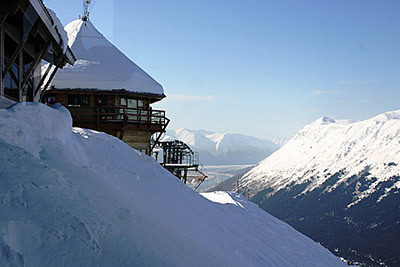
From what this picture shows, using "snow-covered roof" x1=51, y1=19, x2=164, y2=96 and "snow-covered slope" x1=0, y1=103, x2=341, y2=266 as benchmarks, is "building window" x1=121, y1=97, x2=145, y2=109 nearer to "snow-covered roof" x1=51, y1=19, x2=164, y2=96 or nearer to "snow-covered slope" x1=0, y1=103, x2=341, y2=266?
"snow-covered roof" x1=51, y1=19, x2=164, y2=96

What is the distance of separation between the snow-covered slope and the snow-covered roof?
10515 mm

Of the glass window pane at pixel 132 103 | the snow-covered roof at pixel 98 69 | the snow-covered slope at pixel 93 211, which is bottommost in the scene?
the snow-covered slope at pixel 93 211

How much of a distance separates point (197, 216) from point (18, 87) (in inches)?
272

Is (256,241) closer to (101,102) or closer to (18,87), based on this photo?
(18,87)

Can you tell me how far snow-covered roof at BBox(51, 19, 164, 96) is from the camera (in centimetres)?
2066

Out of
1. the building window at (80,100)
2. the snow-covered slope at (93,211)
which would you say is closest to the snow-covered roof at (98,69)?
the building window at (80,100)

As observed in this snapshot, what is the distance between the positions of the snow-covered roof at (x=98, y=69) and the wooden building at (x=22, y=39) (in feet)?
27.7

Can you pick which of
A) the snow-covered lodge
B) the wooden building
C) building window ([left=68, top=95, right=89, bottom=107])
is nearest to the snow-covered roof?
the snow-covered lodge

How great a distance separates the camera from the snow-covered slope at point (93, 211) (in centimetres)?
406

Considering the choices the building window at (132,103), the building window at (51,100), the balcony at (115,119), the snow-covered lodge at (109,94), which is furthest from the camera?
the building window at (132,103)

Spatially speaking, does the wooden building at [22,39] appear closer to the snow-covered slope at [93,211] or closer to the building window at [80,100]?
the snow-covered slope at [93,211]

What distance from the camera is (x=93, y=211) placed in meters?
5.06

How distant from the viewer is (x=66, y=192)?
515 cm

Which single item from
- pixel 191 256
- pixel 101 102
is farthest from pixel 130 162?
pixel 101 102
